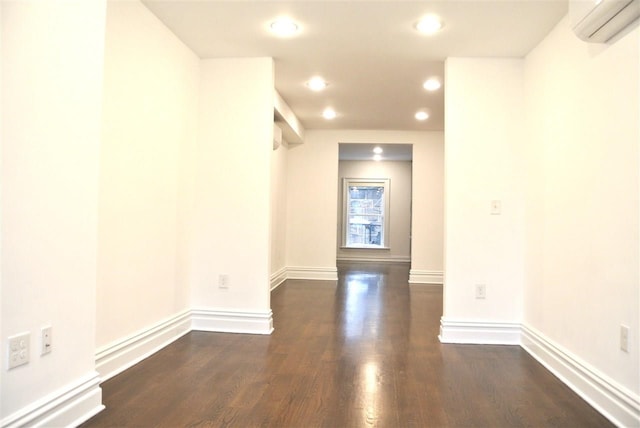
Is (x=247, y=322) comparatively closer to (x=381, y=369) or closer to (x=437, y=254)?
(x=381, y=369)

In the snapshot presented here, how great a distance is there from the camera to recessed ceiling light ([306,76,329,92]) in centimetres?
428

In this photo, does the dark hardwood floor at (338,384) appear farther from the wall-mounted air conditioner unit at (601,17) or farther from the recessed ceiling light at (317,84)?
the recessed ceiling light at (317,84)

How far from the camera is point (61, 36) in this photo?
1831mm

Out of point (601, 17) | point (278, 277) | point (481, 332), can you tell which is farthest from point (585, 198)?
point (278, 277)

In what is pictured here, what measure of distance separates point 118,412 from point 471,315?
8.69 feet

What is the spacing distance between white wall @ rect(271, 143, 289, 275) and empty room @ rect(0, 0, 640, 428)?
1290 mm

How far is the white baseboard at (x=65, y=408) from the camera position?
1687 millimetres

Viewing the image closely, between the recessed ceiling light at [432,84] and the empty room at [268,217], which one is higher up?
the recessed ceiling light at [432,84]

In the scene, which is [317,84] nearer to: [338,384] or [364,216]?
[338,384]

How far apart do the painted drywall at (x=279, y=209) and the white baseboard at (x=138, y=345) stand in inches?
101

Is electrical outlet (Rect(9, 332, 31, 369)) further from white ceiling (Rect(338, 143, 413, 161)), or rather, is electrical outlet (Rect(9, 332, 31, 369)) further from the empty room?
white ceiling (Rect(338, 143, 413, 161))

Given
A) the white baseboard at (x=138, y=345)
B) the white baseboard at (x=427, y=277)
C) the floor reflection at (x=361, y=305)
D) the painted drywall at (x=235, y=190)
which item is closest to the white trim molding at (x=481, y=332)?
the floor reflection at (x=361, y=305)

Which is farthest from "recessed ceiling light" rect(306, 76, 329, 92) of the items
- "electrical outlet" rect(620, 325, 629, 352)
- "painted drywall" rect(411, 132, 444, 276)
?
"electrical outlet" rect(620, 325, 629, 352)

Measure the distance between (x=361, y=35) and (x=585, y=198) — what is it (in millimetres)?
1865
